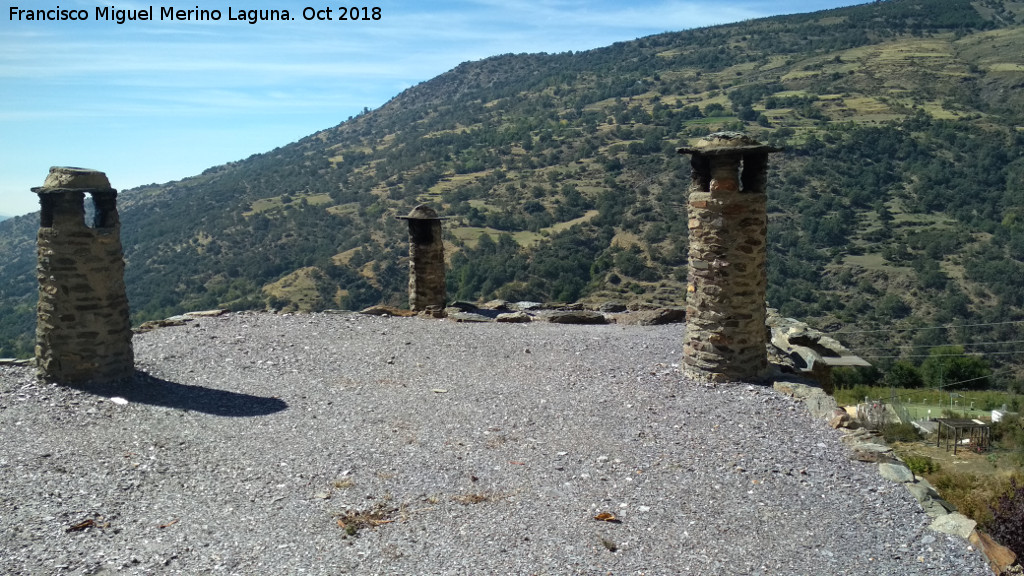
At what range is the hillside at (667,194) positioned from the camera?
123 ft

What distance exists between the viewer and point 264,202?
69.1m

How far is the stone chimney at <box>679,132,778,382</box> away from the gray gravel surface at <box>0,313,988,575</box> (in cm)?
47

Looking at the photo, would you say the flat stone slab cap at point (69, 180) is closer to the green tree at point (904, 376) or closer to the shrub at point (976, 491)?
the shrub at point (976, 491)

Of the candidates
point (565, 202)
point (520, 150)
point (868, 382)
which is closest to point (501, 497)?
point (868, 382)

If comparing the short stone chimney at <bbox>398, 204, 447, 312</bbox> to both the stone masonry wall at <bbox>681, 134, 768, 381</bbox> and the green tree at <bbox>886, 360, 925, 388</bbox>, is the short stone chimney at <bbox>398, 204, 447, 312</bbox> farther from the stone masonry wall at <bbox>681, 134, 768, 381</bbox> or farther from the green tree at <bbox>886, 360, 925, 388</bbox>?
the green tree at <bbox>886, 360, 925, 388</bbox>

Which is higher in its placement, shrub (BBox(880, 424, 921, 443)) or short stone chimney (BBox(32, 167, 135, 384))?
short stone chimney (BBox(32, 167, 135, 384))

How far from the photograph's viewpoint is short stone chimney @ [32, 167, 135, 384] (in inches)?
364

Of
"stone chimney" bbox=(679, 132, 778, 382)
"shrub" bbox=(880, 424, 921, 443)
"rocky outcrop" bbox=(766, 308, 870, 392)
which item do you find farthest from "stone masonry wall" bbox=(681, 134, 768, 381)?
"shrub" bbox=(880, 424, 921, 443)

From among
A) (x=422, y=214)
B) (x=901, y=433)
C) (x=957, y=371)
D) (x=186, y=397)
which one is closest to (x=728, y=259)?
(x=186, y=397)

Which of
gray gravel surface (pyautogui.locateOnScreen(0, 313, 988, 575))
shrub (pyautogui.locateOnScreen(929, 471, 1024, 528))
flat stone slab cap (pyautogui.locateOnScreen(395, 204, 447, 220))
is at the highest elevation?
flat stone slab cap (pyautogui.locateOnScreen(395, 204, 447, 220))

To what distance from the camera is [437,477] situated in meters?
6.94

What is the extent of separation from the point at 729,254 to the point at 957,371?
2543 cm

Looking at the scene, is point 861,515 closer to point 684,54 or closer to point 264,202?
point 264,202

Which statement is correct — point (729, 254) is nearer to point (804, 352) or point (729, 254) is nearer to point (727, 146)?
point (727, 146)
